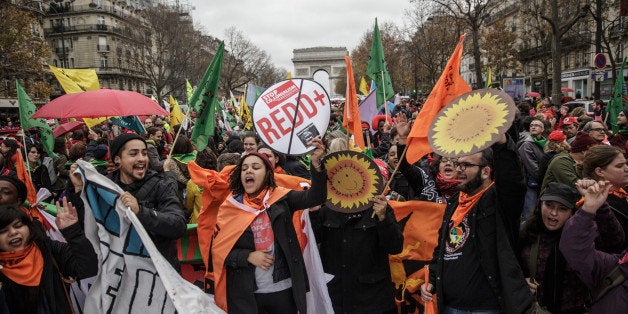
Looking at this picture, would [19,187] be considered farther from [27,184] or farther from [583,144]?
[583,144]

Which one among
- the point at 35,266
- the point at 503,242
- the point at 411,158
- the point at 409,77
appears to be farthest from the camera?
the point at 409,77

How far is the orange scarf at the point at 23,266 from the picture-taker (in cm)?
299

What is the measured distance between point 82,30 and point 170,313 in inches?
2890

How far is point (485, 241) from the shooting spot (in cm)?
290

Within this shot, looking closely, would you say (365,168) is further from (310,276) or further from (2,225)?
(2,225)

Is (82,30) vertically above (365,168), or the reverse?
(82,30)

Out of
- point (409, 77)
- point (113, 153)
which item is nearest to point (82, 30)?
point (409, 77)

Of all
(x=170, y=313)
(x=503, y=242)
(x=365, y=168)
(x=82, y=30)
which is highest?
(x=82, y=30)

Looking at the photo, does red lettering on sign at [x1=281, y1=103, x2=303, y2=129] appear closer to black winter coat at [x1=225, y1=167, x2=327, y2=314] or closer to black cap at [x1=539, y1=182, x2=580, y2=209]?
black winter coat at [x1=225, y1=167, x2=327, y2=314]

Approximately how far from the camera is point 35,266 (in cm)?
309

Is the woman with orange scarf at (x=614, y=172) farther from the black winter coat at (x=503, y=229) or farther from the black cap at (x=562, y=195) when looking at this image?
the black winter coat at (x=503, y=229)

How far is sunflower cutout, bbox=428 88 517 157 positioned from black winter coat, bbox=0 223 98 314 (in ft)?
8.17

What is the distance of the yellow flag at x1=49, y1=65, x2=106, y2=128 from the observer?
24.9 ft

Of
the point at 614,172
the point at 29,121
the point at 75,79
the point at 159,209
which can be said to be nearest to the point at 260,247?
the point at 159,209
